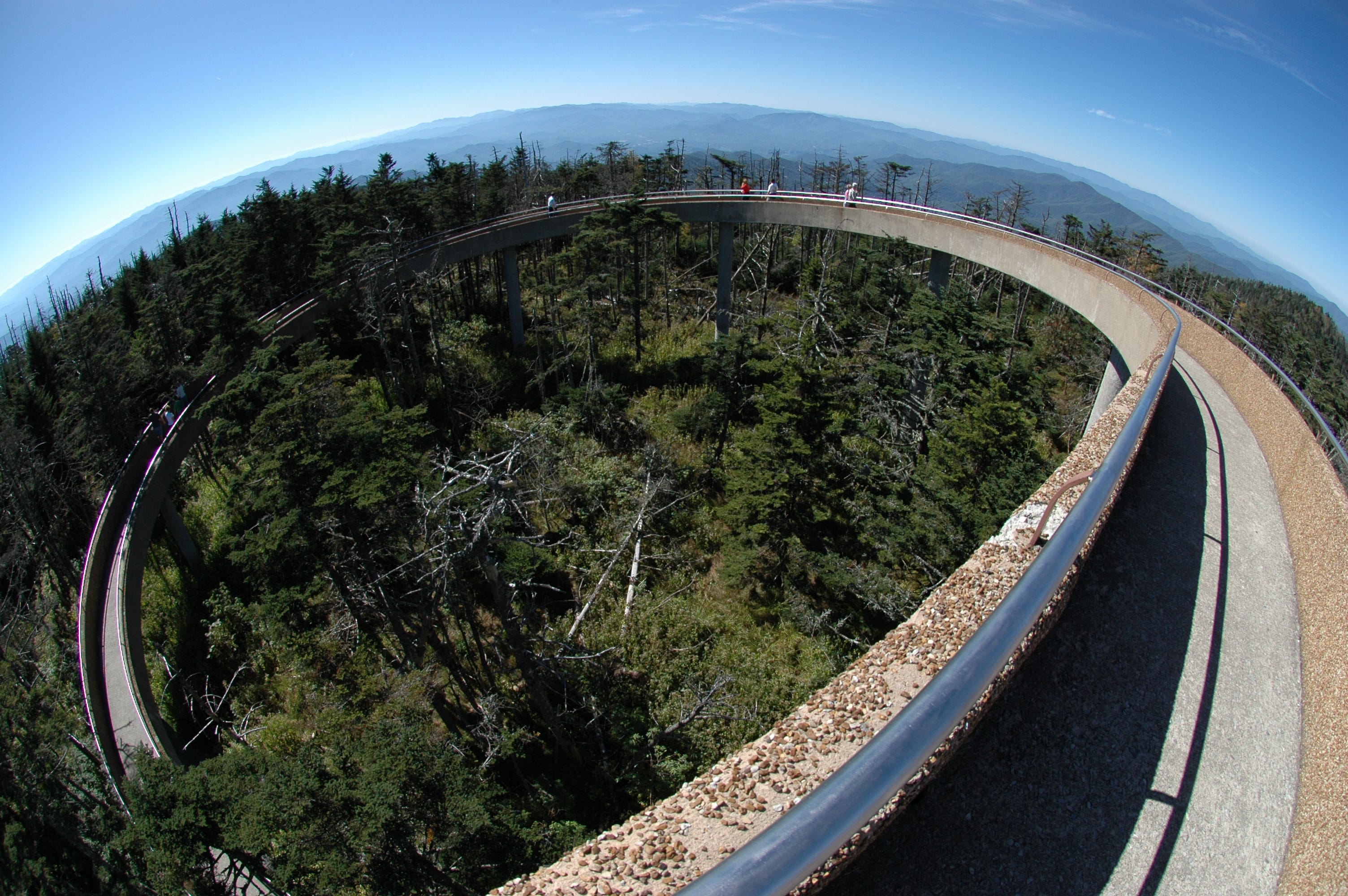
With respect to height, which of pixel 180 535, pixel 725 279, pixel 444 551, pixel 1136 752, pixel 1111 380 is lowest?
pixel 180 535

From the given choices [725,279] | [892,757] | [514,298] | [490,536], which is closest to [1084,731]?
[892,757]

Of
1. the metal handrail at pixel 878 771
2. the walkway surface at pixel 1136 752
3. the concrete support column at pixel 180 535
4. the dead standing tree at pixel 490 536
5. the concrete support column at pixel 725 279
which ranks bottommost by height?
the concrete support column at pixel 180 535

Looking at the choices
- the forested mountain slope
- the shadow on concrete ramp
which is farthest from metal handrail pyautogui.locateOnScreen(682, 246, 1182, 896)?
the forested mountain slope

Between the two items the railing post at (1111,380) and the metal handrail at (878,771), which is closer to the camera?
the metal handrail at (878,771)

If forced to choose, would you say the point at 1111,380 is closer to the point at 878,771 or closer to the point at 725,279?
the point at 878,771

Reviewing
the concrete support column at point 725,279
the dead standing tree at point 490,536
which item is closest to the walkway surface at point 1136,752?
the dead standing tree at point 490,536

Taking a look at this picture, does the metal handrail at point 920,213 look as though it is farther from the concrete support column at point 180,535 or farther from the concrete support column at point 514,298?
the concrete support column at point 180,535

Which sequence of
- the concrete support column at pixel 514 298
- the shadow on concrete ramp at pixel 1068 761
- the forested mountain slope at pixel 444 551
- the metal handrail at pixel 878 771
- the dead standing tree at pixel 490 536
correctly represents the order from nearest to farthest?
the metal handrail at pixel 878 771 → the shadow on concrete ramp at pixel 1068 761 → the forested mountain slope at pixel 444 551 → the dead standing tree at pixel 490 536 → the concrete support column at pixel 514 298
